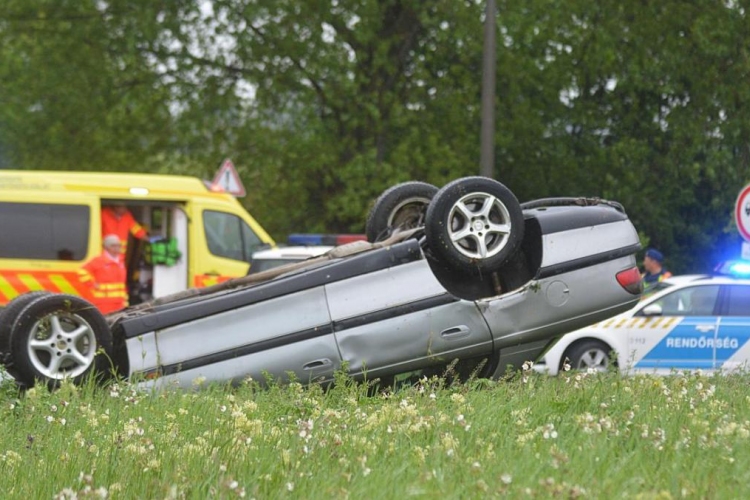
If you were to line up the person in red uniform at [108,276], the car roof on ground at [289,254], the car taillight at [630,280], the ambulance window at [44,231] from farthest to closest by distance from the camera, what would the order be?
the ambulance window at [44,231] < the car roof on ground at [289,254] < the person in red uniform at [108,276] < the car taillight at [630,280]

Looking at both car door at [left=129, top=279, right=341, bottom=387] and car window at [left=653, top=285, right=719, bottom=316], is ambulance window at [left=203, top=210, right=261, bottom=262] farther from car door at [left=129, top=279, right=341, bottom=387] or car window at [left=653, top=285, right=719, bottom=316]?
car door at [left=129, top=279, right=341, bottom=387]

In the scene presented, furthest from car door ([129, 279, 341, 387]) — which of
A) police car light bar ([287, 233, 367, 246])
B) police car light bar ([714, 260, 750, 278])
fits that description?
police car light bar ([287, 233, 367, 246])

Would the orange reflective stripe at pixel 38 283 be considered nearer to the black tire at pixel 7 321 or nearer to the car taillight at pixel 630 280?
the black tire at pixel 7 321

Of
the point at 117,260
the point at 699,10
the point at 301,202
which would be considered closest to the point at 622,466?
the point at 117,260

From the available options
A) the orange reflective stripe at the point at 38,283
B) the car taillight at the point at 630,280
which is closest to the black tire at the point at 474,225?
the car taillight at the point at 630,280

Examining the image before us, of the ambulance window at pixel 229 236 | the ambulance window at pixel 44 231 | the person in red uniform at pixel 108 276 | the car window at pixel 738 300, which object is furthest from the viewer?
the ambulance window at pixel 229 236

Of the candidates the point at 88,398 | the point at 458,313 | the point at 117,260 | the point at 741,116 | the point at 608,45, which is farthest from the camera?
the point at 608,45

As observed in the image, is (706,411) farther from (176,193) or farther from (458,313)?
(176,193)

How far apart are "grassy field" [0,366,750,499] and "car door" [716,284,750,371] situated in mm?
7013

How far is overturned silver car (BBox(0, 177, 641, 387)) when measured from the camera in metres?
7.73

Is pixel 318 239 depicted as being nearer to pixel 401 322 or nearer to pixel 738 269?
pixel 738 269

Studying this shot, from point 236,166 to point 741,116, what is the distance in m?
10.1

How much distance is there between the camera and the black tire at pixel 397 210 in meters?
9.28

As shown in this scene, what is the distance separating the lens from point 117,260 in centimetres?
1462
